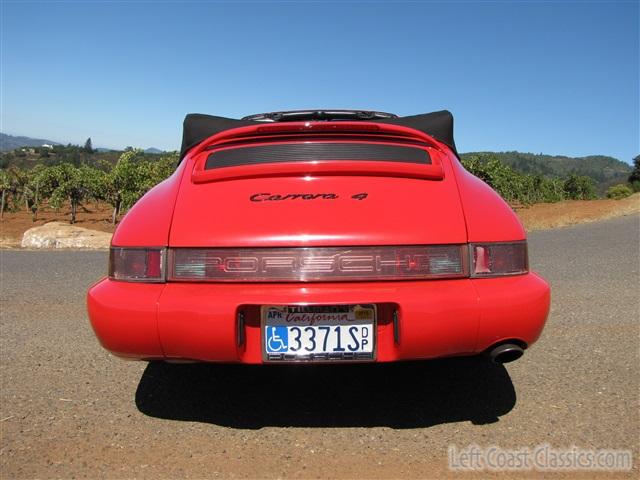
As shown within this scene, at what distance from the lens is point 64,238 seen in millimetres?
13367

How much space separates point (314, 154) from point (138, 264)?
Answer: 94 centimetres

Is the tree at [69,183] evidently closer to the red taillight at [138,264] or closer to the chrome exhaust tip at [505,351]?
the red taillight at [138,264]

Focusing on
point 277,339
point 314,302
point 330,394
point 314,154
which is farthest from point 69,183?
point 314,302

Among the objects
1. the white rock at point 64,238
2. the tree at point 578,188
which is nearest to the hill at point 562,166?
the tree at point 578,188

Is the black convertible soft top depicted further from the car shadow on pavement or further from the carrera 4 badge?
the car shadow on pavement

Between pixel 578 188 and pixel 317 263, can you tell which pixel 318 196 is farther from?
pixel 578 188

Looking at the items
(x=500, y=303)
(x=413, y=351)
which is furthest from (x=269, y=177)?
(x=500, y=303)

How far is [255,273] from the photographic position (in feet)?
6.48

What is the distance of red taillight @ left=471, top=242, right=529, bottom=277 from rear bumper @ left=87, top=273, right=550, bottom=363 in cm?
5

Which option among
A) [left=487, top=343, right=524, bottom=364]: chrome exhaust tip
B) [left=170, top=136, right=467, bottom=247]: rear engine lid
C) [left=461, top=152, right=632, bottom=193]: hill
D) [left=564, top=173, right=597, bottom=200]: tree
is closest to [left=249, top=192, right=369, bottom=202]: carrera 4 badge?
[left=170, top=136, right=467, bottom=247]: rear engine lid

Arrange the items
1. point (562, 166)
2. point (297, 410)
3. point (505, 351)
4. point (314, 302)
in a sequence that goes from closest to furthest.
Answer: point (314, 302), point (505, 351), point (297, 410), point (562, 166)

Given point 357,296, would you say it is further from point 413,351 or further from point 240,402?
point 240,402

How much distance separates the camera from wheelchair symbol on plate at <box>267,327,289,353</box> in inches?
78.5

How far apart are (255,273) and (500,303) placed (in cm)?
100
